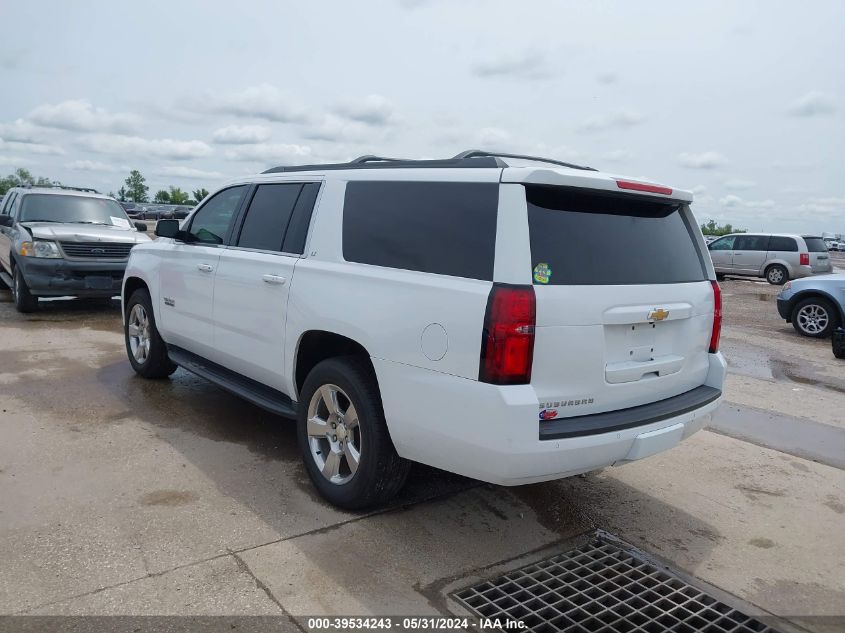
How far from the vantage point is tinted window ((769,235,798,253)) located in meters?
20.3

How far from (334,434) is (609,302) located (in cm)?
170

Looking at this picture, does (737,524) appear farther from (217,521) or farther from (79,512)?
(79,512)

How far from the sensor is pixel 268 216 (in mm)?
4773

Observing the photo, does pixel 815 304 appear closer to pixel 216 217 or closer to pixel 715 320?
pixel 715 320

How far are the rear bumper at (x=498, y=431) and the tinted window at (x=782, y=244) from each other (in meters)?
19.3

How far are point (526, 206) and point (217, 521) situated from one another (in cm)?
229

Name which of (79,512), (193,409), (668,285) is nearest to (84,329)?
(193,409)

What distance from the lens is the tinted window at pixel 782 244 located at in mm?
20266

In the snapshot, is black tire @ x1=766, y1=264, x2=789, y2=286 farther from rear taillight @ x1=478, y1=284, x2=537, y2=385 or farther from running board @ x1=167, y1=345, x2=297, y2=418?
rear taillight @ x1=478, y1=284, x2=537, y2=385

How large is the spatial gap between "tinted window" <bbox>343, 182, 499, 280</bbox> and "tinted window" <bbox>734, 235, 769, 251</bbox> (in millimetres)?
20022

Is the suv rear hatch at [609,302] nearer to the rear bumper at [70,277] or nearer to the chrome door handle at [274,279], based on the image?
the chrome door handle at [274,279]

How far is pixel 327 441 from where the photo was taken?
13.3 feet

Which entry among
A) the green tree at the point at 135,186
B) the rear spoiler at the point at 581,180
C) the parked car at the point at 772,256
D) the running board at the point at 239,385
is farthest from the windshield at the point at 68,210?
the green tree at the point at 135,186

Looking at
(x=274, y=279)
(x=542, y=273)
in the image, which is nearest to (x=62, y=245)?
(x=274, y=279)
